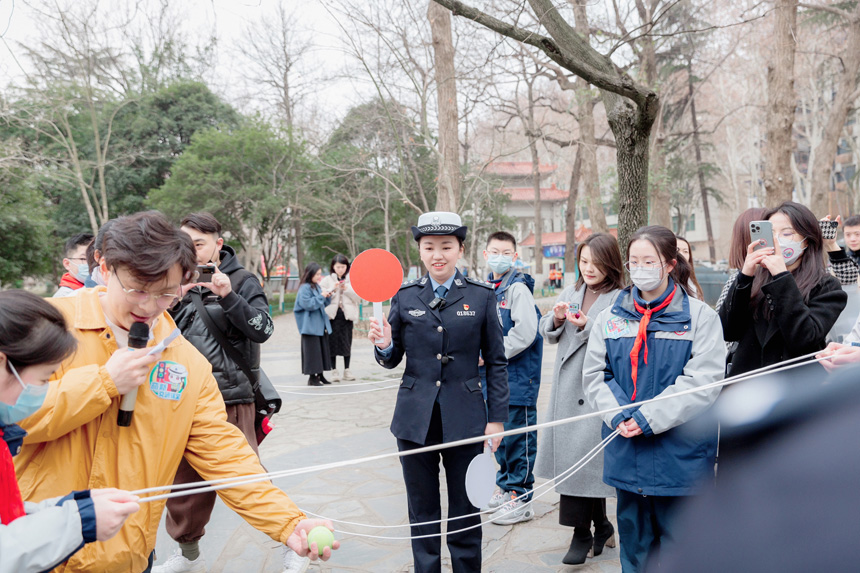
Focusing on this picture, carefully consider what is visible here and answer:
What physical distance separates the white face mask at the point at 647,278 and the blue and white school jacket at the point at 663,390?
7 cm


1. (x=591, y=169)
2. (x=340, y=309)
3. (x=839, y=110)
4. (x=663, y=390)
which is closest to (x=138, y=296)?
(x=663, y=390)

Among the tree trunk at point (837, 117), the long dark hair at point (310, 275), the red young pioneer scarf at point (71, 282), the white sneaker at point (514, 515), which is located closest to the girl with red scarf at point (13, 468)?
the white sneaker at point (514, 515)

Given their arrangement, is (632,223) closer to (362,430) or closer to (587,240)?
(587,240)

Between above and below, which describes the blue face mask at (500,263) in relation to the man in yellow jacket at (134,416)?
above

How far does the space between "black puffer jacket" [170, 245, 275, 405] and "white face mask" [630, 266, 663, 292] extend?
189cm

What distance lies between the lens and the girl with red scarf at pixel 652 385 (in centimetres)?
279

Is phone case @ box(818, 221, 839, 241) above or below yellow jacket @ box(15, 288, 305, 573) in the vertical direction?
above

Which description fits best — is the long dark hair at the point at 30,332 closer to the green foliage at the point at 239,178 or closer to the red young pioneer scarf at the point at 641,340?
the red young pioneer scarf at the point at 641,340

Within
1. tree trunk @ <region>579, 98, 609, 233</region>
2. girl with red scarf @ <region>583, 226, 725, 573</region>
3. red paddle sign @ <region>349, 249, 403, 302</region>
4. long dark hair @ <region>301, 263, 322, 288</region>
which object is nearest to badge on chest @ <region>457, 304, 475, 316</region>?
red paddle sign @ <region>349, 249, 403, 302</region>

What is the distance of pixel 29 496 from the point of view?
A: 5.90 feet

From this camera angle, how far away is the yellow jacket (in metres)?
1.76

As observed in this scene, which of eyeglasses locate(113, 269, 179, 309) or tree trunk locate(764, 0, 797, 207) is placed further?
tree trunk locate(764, 0, 797, 207)

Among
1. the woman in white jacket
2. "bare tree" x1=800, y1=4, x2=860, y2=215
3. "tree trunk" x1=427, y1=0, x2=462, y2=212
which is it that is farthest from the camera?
"bare tree" x1=800, y1=4, x2=860, y2=215

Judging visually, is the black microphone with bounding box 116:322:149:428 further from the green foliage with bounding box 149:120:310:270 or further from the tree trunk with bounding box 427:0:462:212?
the green foliage with bounding box 149:120:310:270
